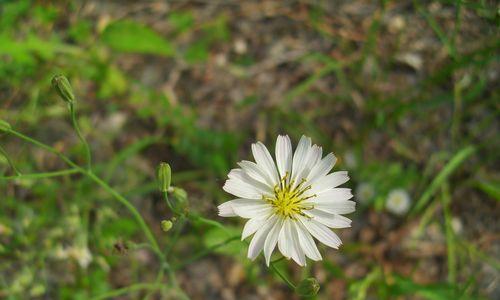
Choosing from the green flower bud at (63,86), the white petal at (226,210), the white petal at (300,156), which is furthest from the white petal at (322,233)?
the green flower bud at (63,86)

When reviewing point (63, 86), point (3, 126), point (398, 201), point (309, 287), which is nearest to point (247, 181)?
point (309, 287)

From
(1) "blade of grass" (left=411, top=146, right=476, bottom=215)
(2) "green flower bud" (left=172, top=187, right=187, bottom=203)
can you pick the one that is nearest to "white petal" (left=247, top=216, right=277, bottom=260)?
(2) "green flower bud" (left=172, top=187, right=187, bottom=203)

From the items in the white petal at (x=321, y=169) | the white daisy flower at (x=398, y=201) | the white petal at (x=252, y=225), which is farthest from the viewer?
the white daisy flower at (x=398, y=201)

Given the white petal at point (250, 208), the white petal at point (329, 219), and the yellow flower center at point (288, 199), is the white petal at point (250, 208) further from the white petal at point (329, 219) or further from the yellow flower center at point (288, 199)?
the white petal at point (329, 219)

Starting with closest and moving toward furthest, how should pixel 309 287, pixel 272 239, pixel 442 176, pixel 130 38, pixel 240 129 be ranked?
pixel 309 287
pixel 272 239
pixel 442 176
pixel 130 38
pixel 240 129

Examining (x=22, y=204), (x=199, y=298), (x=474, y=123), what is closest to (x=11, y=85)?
(x=22, y=204)

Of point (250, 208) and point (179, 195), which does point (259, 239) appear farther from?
point (179, 195)
